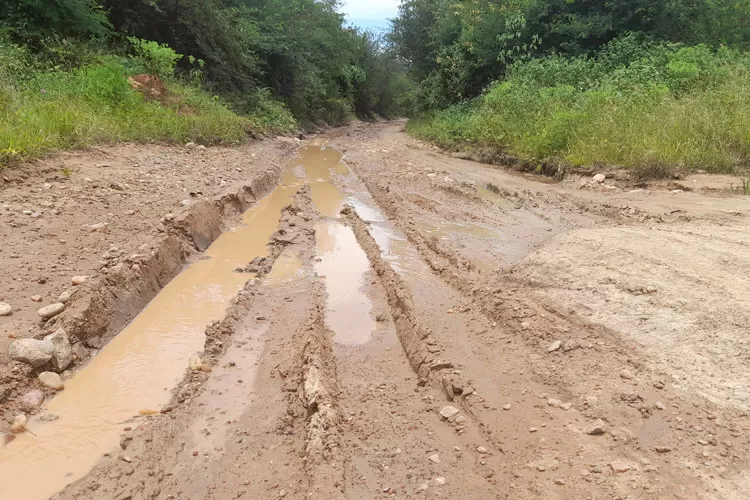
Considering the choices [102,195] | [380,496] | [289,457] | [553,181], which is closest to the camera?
[380,496]

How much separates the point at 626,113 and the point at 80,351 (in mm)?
9490

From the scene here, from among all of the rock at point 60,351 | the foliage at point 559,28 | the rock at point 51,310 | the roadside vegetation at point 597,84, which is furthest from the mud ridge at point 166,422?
the foliage at point 559,28

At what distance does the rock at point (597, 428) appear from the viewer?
2.09 m

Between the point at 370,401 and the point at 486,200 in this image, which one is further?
the point at 486,200

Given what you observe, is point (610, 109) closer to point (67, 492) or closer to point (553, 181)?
point (553, 181)

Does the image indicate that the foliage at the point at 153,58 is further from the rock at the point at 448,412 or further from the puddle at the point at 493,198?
the rock at the point at 448,412

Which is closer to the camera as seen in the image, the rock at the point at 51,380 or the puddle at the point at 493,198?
the rock at the point at 51,380

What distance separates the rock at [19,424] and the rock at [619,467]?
266cm

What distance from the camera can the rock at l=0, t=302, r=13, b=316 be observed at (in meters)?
3.00

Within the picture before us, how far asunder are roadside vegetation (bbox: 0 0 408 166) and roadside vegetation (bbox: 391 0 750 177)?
6.10 m

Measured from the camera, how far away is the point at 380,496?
1.91m

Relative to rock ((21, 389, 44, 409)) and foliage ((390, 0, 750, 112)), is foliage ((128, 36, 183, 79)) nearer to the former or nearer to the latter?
foliage ((390, 0, 750, 112))

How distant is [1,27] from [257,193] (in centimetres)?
718

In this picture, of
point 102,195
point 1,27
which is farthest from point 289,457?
point 1,27
